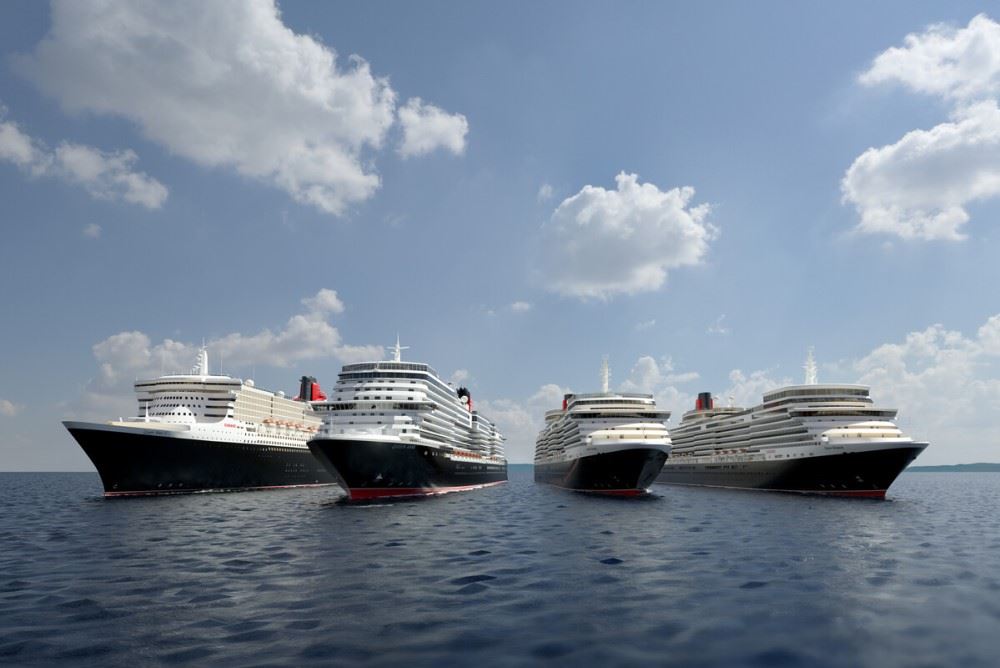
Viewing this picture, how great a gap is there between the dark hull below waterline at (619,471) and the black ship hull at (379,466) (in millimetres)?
16875

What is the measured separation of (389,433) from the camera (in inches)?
2211

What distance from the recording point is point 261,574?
18.7 m

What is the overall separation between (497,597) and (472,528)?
16157 mm

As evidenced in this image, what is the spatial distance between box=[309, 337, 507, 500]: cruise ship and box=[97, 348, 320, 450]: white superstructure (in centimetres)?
1801

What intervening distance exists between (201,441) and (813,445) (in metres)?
69.9

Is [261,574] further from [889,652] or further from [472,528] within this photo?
[889,652]

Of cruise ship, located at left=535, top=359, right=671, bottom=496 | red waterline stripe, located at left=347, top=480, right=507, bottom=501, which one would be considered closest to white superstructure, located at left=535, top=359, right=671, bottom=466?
cruise ship, located at left=535, top=359, right=671, bottom=496

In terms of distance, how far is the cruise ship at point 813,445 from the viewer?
60500mm

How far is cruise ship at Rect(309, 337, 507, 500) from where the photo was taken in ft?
169

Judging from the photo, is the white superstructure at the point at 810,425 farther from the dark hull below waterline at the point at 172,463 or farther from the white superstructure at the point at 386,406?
the dark hull below waterline at the point at 172,463

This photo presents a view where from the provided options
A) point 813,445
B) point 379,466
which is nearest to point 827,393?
point 813,445

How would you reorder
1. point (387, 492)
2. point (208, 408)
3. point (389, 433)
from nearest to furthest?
point (387, 492), point (389, 433), point (208, 408)

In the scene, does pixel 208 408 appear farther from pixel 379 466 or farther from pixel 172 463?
pixel 379 466

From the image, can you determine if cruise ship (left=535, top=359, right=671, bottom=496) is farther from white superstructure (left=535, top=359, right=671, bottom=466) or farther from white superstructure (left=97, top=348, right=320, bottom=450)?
white superstructure (left=97, top=348, right=320, bottom=450)
